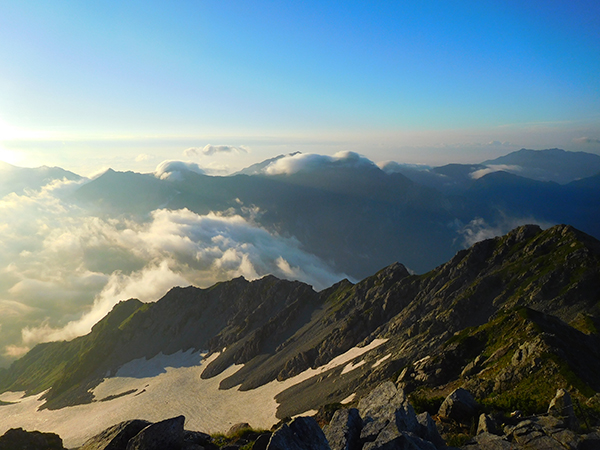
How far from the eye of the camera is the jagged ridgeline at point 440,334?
45.6 metres

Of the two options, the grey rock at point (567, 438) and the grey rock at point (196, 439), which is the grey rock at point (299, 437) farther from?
the grey rock at point (567, 438)

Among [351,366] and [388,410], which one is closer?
[388,410]

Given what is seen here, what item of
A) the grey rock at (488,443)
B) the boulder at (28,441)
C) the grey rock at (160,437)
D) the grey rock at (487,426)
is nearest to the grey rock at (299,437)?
the grey rock at (160,437)

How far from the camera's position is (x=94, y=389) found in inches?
6757

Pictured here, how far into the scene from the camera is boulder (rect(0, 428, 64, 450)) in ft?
→ 100

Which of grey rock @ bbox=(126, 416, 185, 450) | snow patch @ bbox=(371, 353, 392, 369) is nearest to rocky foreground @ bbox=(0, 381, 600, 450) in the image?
grey rock @ bbox=(126, 416, 185, 450)

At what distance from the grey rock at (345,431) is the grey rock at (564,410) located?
43.0 feet

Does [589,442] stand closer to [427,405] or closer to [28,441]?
[427,405]

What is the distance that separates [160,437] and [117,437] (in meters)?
3.16

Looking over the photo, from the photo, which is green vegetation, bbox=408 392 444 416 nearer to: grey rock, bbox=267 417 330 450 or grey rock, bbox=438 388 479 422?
grey rock, bbox=438 388 479 422

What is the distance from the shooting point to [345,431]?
18891 mm

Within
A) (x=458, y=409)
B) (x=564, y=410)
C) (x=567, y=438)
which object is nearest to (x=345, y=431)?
(x=567, y=438)

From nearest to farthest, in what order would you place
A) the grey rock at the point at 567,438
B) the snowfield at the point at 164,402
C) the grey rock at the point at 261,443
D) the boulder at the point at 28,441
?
the grey rock at the point at 567,438
the grey rock at the point at 261,443
the boulder at the point at 28,441
the snowfield at the point at 164,402

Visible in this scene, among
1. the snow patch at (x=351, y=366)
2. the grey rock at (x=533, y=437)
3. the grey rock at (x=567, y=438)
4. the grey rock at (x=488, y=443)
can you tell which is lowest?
the snow patch at (x=351, y=366)
